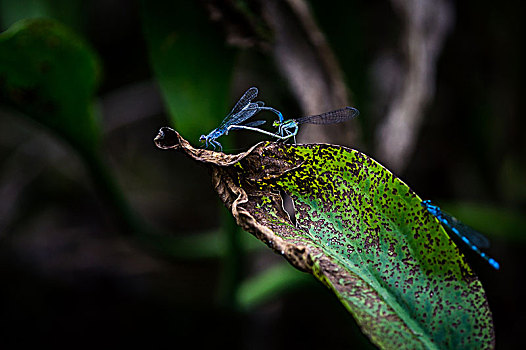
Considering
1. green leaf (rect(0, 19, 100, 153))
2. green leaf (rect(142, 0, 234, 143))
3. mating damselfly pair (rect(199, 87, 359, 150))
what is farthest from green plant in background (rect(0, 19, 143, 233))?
mating damselfly pair (rect(199, 87, 359, 150))

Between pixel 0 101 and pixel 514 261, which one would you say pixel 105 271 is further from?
pixel 514 261

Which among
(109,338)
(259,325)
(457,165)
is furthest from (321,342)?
(457,165)

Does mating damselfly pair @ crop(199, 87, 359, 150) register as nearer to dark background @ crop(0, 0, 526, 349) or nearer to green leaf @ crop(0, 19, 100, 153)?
dark background @ crop(0, 0, 526, 349)

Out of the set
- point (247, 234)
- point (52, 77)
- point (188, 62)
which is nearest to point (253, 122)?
point (188, 62)

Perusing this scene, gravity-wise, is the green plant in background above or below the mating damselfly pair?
above

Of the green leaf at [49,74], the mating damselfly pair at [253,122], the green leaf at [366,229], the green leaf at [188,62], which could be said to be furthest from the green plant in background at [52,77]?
the green leaf at [366,229]

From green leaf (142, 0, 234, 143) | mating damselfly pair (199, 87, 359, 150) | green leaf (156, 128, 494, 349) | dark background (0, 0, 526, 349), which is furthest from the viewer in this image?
dark background (0, 0, 526, 349)
